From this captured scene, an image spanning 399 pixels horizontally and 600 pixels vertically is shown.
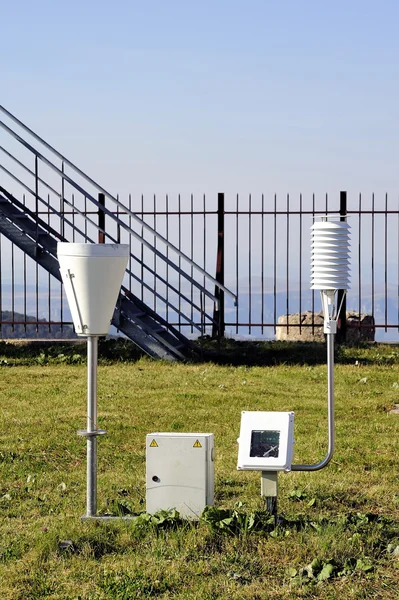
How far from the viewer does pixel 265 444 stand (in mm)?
6391

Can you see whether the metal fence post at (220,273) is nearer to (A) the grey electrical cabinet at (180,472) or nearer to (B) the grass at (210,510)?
(B) the grass at (210,510)

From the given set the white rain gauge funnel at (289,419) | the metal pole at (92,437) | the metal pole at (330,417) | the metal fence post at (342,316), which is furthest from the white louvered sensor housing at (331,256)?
the metal fence post at (342,316)

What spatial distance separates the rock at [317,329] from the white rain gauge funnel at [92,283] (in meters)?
12.2

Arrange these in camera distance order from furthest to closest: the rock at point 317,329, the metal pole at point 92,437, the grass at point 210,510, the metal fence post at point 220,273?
the rock at point 317,329, the metal fence post at point 220,273, the metal pole at point 92,437, the grass at point 210,510

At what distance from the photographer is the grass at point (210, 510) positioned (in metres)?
5.55

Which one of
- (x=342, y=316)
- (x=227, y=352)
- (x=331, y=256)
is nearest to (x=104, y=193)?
(x=227, y=352)

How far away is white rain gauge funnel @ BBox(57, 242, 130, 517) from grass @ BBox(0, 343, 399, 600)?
0.71 meters

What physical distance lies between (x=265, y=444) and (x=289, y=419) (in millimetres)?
241

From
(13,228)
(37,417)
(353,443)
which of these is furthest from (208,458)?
(13,228)

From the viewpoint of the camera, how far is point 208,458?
6.36 metres

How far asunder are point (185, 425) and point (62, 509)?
346 centimetres

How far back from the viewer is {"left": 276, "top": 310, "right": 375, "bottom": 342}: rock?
61.6 ft

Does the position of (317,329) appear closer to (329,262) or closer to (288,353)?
(288,353)

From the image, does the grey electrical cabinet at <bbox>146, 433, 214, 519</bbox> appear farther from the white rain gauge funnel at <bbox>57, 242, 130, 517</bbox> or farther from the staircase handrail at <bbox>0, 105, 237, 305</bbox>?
the staircase handrail at <bbox>0, 105, 237, 305</bbox>
